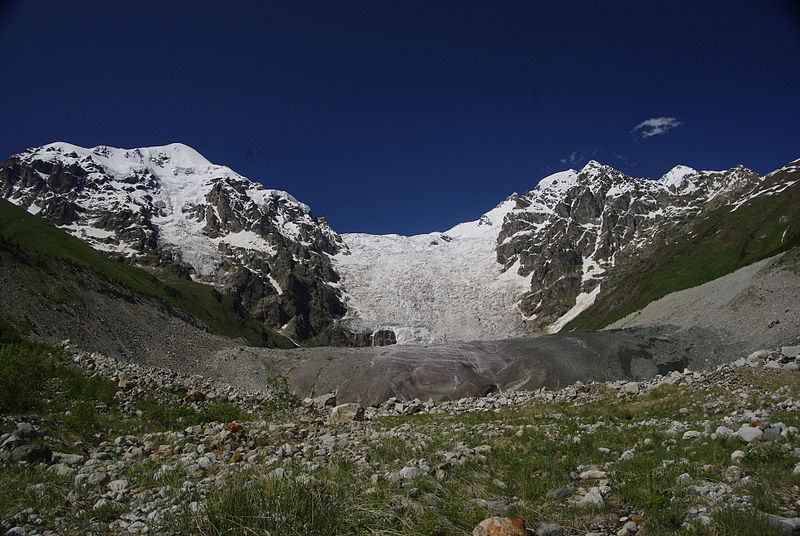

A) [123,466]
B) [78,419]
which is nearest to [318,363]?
[78,419]

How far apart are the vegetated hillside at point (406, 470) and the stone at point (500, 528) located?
0.13 feet

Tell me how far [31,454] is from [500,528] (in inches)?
386

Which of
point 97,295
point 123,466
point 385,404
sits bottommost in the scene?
point 385,404

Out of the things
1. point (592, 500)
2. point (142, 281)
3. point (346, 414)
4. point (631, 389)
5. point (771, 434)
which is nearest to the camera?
point (592, 500)

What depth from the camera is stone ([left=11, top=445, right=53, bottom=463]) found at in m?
9.04

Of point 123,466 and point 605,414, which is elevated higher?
point 123,466

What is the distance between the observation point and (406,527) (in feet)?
18.3

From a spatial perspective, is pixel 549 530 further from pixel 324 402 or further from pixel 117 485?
pixel 324 402

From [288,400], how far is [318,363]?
9.30m

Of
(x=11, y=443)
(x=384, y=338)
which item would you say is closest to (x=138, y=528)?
(x=11, y=443)

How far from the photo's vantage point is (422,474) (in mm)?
8688

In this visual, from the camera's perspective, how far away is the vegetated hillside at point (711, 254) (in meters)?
110

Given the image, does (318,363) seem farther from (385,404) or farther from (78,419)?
(78,419)

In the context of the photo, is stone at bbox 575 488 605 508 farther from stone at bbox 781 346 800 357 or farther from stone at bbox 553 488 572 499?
stone at bbox 781 346 800 357
